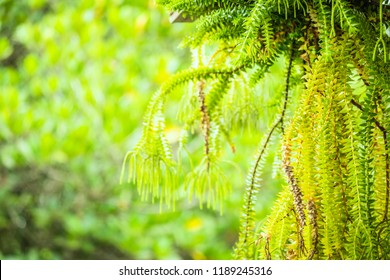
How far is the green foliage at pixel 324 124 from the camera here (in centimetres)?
53

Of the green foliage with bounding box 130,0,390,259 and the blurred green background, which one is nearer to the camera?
the green foliage with bounding box 130,0,390,259

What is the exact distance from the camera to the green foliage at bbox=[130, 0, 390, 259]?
0.53 m

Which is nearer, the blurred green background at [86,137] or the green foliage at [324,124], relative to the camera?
the green foliage at [324,124]

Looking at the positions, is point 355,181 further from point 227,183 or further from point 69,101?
point 69,101

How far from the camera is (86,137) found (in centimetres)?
206

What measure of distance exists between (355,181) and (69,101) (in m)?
1.80

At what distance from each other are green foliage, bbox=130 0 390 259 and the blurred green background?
1343 millimetres

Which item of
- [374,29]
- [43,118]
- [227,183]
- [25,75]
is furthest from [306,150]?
[25,75]

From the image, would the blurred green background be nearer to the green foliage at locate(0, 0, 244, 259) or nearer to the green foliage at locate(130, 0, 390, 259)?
the green foliage at locate(0, 0, 244, 259)

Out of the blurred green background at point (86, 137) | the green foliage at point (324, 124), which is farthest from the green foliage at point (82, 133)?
the green foliage at point (324, 124)

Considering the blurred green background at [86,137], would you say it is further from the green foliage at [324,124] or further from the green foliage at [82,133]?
the green foliage at [324,124]

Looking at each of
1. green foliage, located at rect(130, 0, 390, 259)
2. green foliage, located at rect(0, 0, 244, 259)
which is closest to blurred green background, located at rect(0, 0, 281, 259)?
green foliage, located at rect(0, 0, 244, 259)

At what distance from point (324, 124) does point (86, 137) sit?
161 cm

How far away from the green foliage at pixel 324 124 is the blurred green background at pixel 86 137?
134 cm
